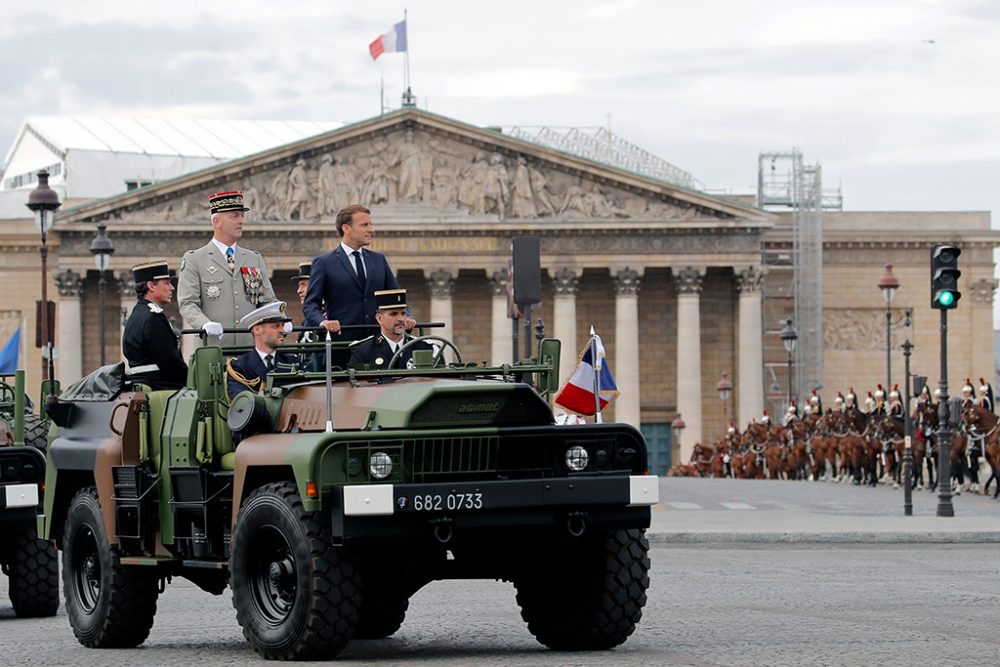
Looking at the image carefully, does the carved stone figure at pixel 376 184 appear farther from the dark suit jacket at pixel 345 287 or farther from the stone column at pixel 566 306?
the dark suit jacket at pixel 345 287

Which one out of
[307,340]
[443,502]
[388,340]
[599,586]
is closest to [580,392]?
[307,340]

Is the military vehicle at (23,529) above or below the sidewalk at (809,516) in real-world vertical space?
above

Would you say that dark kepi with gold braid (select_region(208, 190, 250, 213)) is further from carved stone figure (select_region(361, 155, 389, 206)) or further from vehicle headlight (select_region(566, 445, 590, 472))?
carved stone figure (select_region(361, 155, 389, 206))

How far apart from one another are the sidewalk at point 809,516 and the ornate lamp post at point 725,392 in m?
33.7

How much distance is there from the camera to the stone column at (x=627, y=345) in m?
88.4

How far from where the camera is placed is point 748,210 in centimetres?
8888

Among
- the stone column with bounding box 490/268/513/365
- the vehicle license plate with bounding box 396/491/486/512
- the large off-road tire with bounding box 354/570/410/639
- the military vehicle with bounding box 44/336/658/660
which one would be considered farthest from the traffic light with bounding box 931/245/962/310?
the stone column with bounding box 490/268/513/365

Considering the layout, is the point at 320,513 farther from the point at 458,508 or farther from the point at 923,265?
the point at 923,265

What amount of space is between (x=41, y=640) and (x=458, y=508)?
4251 millimetres

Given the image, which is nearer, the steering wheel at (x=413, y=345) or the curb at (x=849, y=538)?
the steering wheel at (x=413, y=345)

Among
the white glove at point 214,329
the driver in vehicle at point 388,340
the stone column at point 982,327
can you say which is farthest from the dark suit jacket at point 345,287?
the stone column at point 982,327

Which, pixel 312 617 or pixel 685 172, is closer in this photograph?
pixel 312 617

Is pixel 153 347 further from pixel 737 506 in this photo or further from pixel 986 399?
pixel 986 399

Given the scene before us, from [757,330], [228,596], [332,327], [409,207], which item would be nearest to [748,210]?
[757,330]
